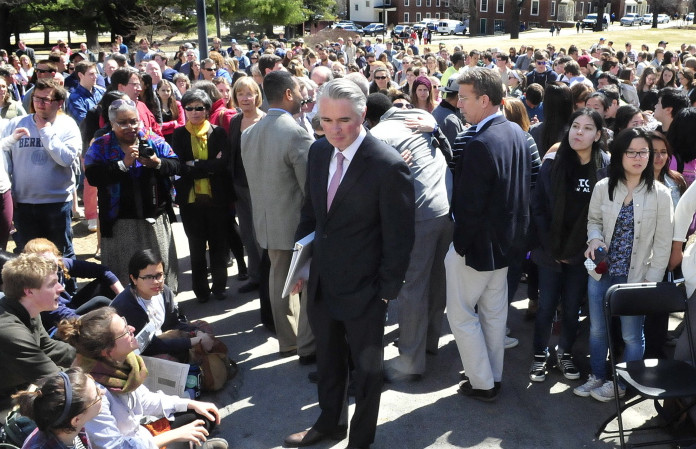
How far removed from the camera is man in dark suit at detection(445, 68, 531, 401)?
4141mm

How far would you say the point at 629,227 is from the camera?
4355mm

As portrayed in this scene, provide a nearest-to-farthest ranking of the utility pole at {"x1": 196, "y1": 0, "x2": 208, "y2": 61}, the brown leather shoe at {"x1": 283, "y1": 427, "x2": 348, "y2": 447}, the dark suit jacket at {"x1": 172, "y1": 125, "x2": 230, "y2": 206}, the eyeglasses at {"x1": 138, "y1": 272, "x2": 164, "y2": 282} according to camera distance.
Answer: the brown leather shoe at {"x1": 283, "y1": 427, "x2": 348, "y2": 447} → the eyeglasses at {"x1": 138, "y1": 272, "x2": 164, "y2": 282} → the dark suit jacket at {"x1": 172, "y1": 125, "x2": 230, "y2": 206} → the utility pole at {"x1": 196, "y1": 0, "x2": 208, "y2": 61}

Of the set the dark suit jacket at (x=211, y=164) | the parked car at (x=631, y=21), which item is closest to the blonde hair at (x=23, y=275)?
the dark suit jacket at (x=211, y=164)

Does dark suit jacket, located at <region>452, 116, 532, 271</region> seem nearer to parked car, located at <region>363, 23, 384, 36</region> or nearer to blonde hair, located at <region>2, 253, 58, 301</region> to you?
blonde hair, located at <region>2, 253, 58, 301</region>

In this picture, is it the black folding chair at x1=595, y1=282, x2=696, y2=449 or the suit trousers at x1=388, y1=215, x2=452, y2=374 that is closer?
the black folding chair at x1=595, y1=282, x2=696, y2=449

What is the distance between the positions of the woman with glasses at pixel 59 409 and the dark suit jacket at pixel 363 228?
1.36m

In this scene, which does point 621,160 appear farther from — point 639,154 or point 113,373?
point 113,373

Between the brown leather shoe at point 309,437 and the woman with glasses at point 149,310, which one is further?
the woman with glasses at point 149,310

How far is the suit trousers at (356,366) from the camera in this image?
150 inches

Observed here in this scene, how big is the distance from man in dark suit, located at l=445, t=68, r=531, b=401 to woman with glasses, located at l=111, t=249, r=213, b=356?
1.78 metres

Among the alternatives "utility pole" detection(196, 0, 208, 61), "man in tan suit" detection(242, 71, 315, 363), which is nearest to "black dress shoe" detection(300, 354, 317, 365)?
"man in tan suit" detection(242, 71, 315, 363)

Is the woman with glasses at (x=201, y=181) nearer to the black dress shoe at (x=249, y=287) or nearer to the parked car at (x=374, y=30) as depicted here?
the black dress shoe at (x=249, y=287)

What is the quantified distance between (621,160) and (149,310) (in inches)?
127

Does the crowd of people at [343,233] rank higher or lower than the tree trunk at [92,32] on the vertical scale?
lower
